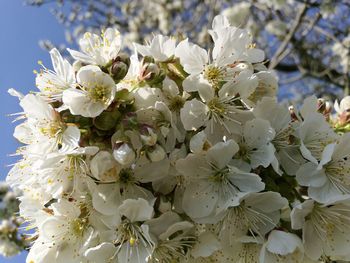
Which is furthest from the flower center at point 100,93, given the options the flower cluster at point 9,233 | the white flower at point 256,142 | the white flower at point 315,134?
the flower cluster at point 9,233

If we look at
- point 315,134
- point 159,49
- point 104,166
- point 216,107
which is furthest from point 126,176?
point 315,134

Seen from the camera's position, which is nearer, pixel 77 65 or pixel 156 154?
pixel 156 154

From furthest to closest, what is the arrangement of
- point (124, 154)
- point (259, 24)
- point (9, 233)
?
point (259, 24) → point (9, 233) → point (124, 154)

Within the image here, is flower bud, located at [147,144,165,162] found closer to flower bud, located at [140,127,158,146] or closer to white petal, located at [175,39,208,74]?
flower bud, located at [140,127,158,146]

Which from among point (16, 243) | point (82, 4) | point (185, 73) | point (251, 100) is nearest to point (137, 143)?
point (185, 73)

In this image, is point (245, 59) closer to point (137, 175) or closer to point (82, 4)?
point (137, 175)

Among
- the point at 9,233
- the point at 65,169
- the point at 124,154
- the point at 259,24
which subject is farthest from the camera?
the point at 259,24

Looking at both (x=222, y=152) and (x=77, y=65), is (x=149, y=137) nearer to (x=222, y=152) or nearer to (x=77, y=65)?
(x=222, y=152)

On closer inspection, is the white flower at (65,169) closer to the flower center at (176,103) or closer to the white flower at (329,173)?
the flower center at (176,103)
